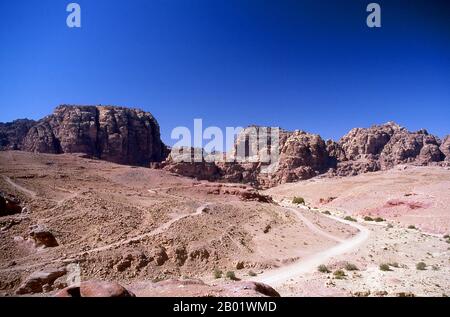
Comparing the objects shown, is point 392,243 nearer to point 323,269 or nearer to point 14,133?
point 323,269

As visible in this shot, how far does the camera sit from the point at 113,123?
97312mm

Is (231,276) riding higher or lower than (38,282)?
lower

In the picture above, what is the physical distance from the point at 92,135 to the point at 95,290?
9188cm

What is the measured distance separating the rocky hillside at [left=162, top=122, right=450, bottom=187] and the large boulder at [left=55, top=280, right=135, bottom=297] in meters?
77.6

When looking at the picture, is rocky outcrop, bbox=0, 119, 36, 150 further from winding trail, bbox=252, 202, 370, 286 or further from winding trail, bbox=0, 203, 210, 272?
winding trail, bbox=252, 202, 370, 286

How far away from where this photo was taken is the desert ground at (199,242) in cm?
1692

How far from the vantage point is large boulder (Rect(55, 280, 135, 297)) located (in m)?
8.12

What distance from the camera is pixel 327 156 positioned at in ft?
352

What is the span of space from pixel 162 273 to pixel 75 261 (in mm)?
4636

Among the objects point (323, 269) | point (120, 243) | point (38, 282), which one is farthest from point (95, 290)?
point (323, 269)

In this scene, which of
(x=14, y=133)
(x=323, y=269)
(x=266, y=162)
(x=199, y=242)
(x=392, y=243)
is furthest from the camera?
(x=266, y=162)

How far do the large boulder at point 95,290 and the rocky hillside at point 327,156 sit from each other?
77.6 metres

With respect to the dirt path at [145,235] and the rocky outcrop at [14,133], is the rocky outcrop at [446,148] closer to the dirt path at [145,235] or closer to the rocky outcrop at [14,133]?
the dirt path at [145,235]

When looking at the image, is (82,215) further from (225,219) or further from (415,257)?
(415,257)
